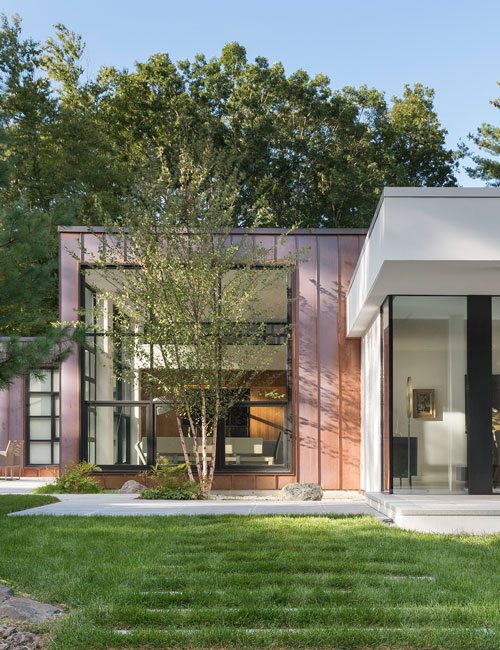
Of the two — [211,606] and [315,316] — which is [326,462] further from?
[211,606]

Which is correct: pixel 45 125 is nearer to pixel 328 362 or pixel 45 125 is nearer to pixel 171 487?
pixel 328 362

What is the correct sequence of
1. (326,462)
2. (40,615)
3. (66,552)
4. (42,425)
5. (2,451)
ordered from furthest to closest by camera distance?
(42,425) → (2,451) → (326,462) → (66,552) → (40,615)

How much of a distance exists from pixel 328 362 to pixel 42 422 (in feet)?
22.1

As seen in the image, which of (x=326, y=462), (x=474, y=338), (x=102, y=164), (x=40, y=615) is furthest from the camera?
(x=102, y=164)

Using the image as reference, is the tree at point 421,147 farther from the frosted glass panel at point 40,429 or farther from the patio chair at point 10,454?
the patio chair at point 10,454

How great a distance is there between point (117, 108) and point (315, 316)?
13632 millimetres

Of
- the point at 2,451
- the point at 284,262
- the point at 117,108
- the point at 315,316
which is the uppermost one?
the point at 117,108

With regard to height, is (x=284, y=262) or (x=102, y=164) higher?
(x=102, y=164)

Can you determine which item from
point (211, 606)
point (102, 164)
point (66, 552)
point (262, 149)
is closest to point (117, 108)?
→ point (102, 164)

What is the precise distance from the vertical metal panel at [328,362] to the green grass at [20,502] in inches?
170

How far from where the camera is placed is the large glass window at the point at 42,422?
15375 mm

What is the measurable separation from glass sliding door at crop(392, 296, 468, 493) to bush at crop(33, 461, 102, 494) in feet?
16.3

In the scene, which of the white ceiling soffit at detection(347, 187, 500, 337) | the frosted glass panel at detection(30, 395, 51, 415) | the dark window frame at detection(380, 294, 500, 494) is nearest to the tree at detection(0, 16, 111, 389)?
the frosted glass panel at detection(30, 395, 51, 415)

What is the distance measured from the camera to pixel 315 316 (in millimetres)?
11977
